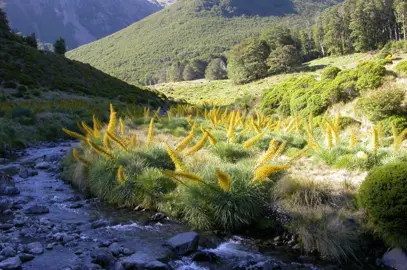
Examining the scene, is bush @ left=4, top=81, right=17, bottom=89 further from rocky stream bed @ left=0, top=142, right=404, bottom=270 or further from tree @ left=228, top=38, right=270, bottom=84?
tree @ left=228, top=38, right=270, bottom=84

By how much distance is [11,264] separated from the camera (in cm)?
534

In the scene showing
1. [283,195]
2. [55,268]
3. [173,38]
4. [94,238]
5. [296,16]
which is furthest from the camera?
[296,16]

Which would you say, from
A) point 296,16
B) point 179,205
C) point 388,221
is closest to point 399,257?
point 388,221

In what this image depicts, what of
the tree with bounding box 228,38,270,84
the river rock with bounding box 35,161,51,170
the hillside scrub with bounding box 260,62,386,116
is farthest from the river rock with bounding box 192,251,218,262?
the tree with bounding box 228,38,270,84

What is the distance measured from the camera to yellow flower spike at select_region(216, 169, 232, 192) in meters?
6.36

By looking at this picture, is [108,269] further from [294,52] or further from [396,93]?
[294,52]

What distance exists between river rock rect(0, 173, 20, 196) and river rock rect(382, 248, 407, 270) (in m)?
8.36

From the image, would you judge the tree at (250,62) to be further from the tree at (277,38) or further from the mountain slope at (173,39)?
the mountain slope at (173,39)

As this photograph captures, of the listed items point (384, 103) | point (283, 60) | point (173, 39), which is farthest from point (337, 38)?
point (173, 39)

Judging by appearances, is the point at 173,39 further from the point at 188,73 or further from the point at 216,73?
the point at 216,73

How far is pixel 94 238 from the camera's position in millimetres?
6664

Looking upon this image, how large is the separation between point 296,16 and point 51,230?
194 metres

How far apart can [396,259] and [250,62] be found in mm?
66042

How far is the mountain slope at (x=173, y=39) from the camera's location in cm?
14175
